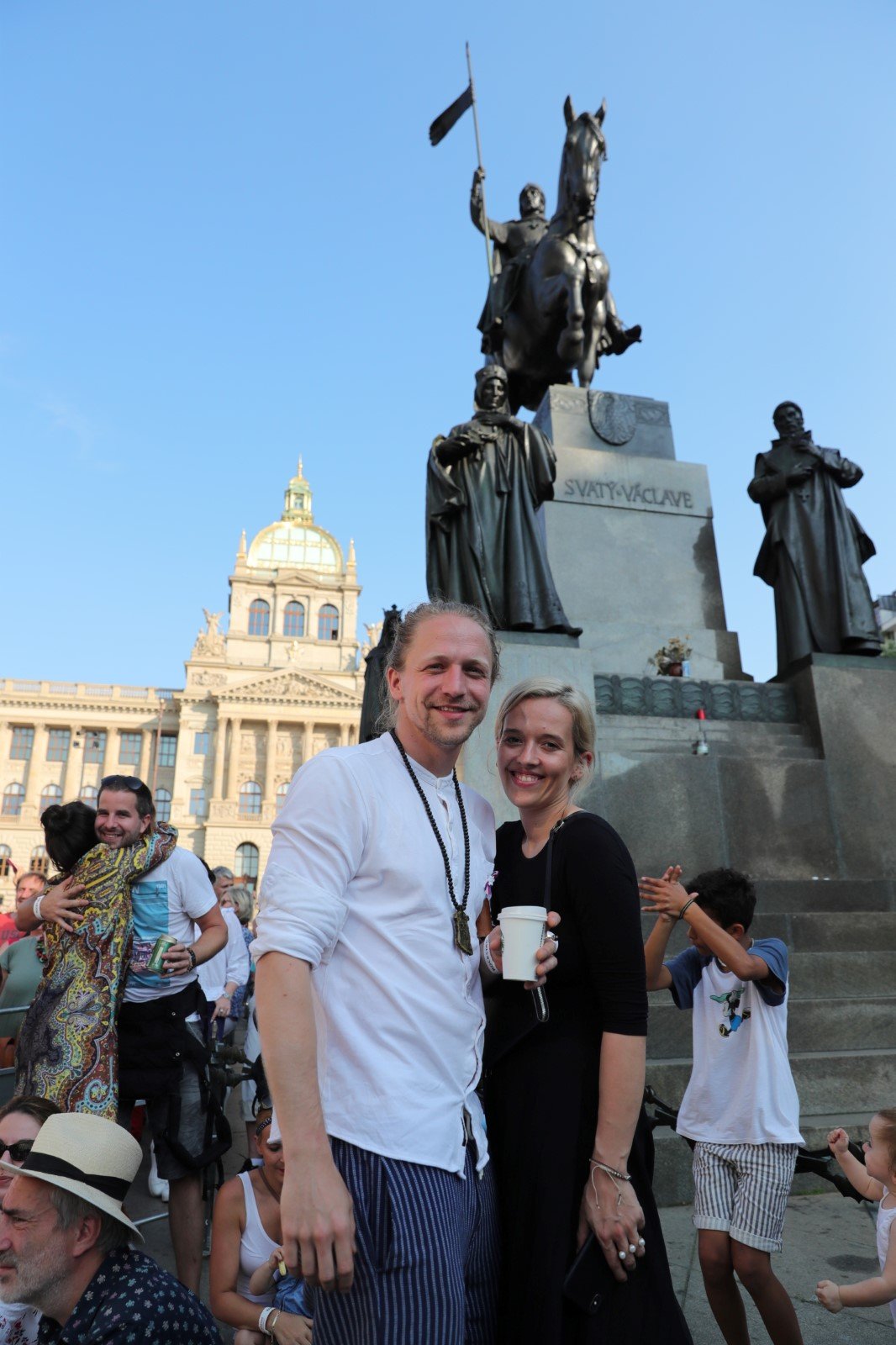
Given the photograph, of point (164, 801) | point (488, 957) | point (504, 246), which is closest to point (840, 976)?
point (488, 957)

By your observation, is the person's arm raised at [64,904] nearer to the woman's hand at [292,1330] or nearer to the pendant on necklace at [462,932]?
the woman's hand at [292,1330]

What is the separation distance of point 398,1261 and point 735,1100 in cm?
165

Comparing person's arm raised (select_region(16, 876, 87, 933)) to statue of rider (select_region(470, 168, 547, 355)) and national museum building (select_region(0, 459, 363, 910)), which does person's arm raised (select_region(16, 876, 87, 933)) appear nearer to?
statue of rider (select_region(470, 168, 547, 355))

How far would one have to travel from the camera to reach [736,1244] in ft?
8.26

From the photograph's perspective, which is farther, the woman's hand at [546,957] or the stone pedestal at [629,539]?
the stone pedestal at [629,539]

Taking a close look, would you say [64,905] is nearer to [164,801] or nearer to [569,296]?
[569,296]

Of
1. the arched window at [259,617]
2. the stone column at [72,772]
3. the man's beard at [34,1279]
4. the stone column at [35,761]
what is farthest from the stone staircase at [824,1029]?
the arched window at [259,617]

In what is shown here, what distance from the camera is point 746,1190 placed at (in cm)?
258

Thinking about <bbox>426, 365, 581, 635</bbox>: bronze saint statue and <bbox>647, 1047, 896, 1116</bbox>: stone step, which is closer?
<bbox>647, 1047, 896, 1116</bbox>: stone step

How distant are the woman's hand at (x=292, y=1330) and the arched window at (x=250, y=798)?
205 ft

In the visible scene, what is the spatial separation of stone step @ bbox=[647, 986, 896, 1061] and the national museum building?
57825 millimetres

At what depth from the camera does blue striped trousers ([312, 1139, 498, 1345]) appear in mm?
1368

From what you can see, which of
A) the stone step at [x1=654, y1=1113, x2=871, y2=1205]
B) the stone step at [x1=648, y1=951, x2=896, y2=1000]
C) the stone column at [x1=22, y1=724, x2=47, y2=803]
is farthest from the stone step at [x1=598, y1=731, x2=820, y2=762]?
the stone column at [x1=22, y1=724, x2=47, y2=803]

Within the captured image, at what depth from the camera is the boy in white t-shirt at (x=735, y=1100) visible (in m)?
2.51
